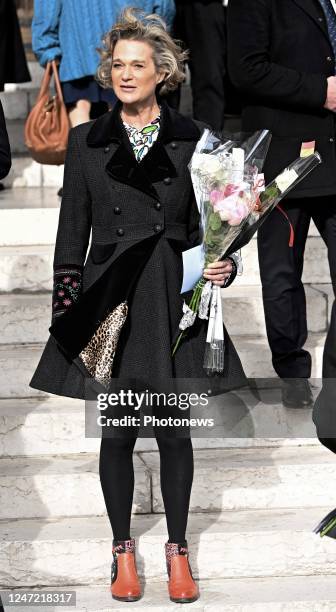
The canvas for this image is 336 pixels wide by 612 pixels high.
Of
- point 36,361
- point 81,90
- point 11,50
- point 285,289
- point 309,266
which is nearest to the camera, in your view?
point 285,289

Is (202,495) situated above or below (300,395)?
below

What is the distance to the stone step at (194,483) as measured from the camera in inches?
192

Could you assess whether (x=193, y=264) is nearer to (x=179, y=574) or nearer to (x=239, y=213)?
(x=239, y=213)

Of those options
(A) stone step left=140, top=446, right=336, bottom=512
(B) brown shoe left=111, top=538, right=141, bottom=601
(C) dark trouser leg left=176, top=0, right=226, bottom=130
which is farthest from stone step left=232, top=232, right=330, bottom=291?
(B) brown shoe left=111, top=538, right=141, bottom=601

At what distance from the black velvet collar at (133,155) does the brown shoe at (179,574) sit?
47.3 inches

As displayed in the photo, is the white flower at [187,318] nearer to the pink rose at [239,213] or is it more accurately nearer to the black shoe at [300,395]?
the pink rose at [239,213]

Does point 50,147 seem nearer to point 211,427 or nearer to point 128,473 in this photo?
point 211,427

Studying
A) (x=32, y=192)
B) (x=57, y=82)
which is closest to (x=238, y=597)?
(x=57, y=82)

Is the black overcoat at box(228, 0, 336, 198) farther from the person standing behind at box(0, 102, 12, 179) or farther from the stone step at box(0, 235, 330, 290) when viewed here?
the person standing behind at box(0, 102, 12, 179)

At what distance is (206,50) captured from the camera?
22.3ft

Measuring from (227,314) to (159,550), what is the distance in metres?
1.53

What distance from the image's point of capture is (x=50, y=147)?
21.7 ft

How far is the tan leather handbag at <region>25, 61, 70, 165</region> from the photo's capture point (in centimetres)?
661

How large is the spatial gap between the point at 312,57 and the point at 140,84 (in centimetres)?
112
